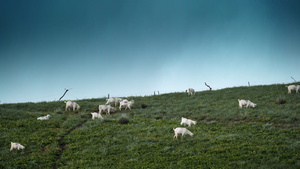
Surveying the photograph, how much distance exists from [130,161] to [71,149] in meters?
5.04

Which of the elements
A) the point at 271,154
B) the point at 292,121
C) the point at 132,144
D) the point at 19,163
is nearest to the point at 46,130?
the point at 19,163

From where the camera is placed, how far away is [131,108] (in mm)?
31281

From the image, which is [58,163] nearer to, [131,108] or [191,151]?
[191,151]

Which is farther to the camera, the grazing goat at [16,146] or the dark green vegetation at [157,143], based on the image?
the grazing goat at [16,146]

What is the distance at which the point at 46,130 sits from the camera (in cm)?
1934

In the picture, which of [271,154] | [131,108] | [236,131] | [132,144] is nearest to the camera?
[271,154]

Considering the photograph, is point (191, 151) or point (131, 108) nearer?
point (191, 151)

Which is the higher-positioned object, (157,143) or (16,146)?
(16,146)

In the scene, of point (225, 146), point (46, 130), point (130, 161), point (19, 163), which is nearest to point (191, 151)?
point (225, 146)

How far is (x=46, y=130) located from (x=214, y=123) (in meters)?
15.1

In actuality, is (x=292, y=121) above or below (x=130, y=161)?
above

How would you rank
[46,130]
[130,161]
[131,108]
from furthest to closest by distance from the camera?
[131,108] → [46,130] → [130,161]

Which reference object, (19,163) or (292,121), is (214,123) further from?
(19,163)

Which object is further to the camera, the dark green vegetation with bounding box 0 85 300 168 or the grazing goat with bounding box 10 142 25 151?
the grazing goat with bounding box 10 142 25 151
